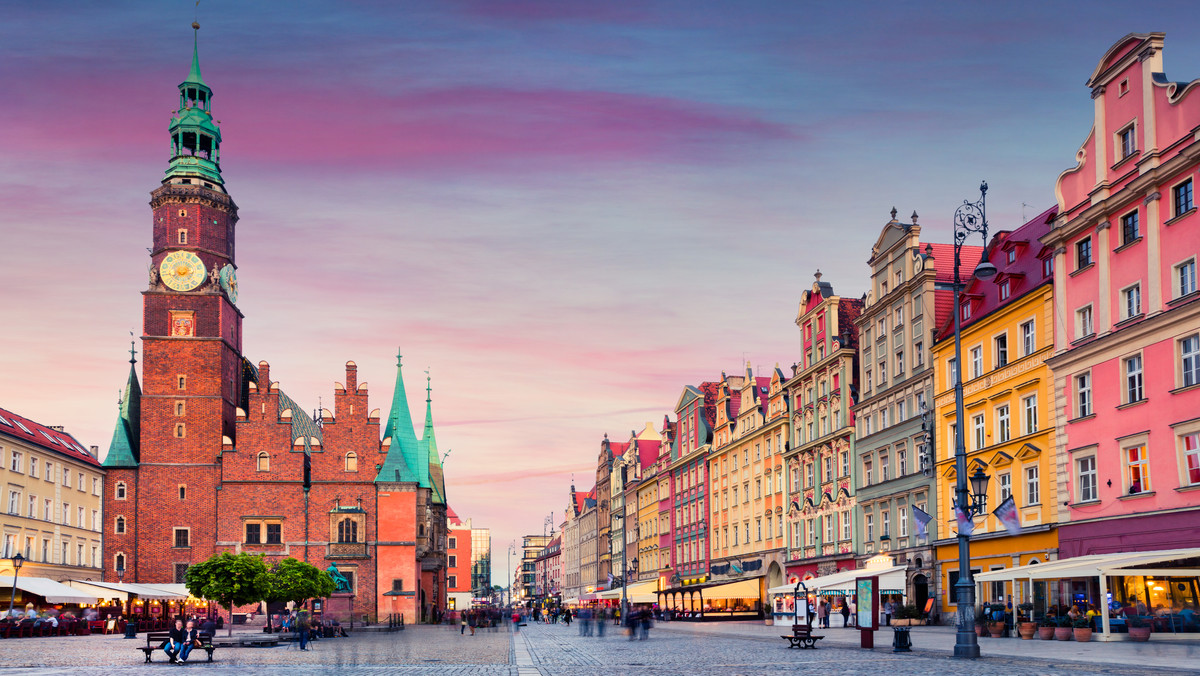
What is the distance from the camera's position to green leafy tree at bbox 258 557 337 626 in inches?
2357

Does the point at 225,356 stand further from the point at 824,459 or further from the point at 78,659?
the point at 78,659

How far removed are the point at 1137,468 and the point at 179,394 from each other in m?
64.6

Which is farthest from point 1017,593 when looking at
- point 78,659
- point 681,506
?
point 681,506

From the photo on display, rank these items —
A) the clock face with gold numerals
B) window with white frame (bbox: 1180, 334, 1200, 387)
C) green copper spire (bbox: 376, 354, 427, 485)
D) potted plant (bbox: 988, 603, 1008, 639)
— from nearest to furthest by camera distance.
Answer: window with white frame (bbox: 1180, 334, 1200, 387) → potted plant (bbox: 988, 603, 1008, 639) → the clock face with gold numerals → green copper spire (bbox: 376, 354, 427, 485)

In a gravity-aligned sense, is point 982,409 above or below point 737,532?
→ above

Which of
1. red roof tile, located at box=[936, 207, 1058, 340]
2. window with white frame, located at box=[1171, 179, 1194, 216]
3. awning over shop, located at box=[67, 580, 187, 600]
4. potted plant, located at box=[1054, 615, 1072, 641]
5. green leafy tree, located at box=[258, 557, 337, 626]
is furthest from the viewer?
awning over shop, located at box=[67, 580, 187, 600]

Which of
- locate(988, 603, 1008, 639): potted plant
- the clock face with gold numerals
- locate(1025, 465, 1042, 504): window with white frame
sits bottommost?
locate(988, 603, 1008, 639): potted plant

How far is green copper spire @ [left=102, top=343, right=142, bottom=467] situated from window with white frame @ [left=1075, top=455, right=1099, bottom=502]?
64264 mm

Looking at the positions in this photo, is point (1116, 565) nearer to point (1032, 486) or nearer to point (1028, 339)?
point (1032, 486)

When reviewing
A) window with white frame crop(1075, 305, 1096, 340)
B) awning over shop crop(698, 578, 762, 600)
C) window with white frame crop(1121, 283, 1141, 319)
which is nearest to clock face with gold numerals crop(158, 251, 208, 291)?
awning over shop crop(698, 578, 762, 600)

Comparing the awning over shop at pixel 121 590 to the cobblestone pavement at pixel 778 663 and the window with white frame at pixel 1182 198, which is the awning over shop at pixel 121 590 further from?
the window with white frame at pixel 1182 198

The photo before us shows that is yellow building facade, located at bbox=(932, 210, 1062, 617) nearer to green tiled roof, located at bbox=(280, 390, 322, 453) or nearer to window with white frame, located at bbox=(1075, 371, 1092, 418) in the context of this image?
window with white frame, located at bbox=(1075, 371, 1092, 418)

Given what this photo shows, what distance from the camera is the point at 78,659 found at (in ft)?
104

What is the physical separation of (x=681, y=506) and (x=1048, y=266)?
180 feet
